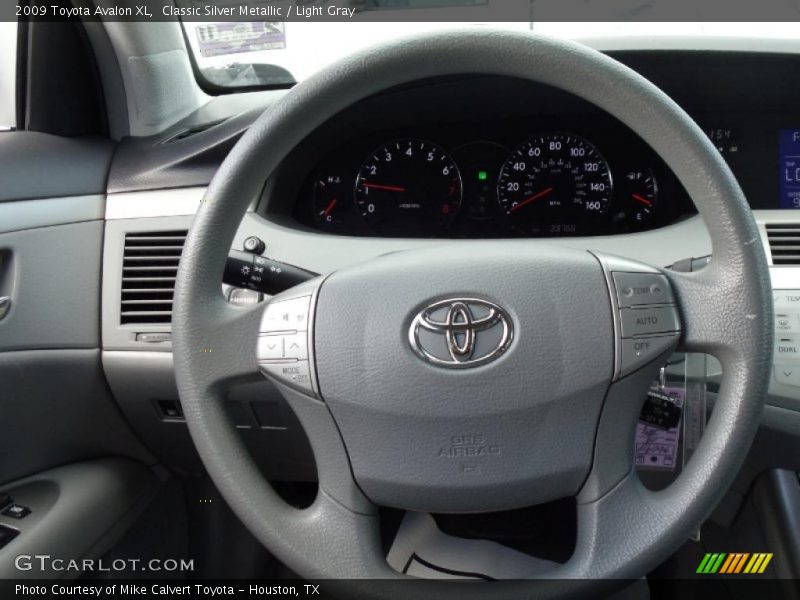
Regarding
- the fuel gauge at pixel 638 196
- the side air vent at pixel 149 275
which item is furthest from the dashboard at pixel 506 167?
the side air vent at pixel 149 275

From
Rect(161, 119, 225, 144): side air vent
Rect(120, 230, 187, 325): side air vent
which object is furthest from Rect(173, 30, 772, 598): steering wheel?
Rect(161, 119, 225, 144): side air vent

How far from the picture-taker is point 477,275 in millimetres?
1005

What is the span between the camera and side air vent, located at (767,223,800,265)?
149 cm

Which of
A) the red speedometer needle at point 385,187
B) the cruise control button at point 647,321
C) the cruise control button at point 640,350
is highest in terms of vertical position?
the red speedometer needle at point 385,187

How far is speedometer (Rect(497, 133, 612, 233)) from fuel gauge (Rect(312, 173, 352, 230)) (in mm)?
341

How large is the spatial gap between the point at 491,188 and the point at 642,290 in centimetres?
82

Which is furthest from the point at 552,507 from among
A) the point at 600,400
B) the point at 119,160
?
the point at 119,160

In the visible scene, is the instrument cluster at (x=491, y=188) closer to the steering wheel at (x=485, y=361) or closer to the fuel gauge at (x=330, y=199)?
the fuel gauge at (x=330, y=199)

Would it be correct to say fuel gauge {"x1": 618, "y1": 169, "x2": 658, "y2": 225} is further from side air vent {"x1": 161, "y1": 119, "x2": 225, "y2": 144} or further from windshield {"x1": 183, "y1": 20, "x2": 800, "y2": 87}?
side air vent {"x1": 161, "y1": 119, "x2": 225, "y2": 144}

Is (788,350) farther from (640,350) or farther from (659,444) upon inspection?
(640,350)

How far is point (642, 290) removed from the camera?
98 centimetres

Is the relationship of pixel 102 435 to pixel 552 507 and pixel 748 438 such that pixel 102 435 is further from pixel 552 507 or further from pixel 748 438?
pixel 748 438

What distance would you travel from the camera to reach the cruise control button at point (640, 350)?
0.96 m

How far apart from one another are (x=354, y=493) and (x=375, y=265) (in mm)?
281
